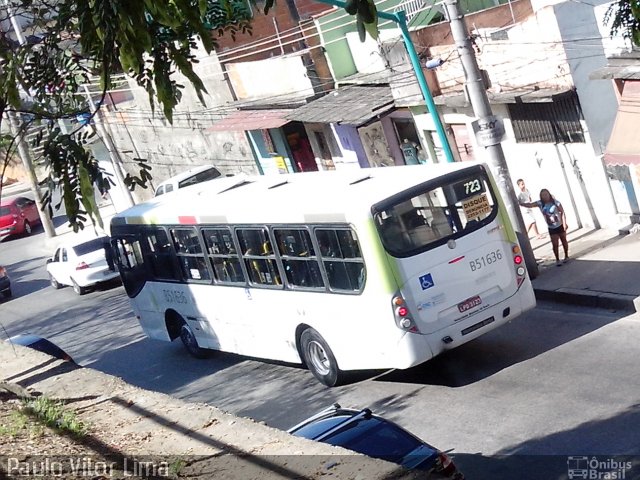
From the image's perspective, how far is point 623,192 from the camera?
19359 mm

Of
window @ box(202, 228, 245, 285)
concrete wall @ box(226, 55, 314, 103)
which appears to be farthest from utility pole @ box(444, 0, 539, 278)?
concrete wall @ box(226, 55, 314, 103)

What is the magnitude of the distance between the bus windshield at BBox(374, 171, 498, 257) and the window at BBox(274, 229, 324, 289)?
1515mm

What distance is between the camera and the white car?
30.1m

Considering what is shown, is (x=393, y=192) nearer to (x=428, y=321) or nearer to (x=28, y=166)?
(x=428, y=321)

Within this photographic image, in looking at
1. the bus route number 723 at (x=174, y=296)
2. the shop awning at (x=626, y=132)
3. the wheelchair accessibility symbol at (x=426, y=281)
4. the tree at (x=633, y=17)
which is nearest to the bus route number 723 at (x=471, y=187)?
the wheelchair accessibility symbol at (x=426, y=281)

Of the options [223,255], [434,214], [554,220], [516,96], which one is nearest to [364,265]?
[434,214]

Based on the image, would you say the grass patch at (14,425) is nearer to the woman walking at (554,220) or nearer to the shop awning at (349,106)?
the woman walking at (554,220)

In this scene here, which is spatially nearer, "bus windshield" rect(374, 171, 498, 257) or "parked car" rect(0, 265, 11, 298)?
"bus windshield" rect(374, 171, 498, 257)

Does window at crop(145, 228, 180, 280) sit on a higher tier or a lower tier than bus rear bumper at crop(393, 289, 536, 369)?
higher

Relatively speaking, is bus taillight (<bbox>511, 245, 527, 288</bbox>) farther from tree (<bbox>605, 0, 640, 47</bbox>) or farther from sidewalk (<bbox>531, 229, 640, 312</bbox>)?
tree (<bbox>605, 0, 640, 47</bbox>)

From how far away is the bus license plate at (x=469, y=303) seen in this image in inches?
536

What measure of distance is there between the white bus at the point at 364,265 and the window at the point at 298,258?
0.02 metres

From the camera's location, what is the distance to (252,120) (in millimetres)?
30859

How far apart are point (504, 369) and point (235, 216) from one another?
4.82 m
